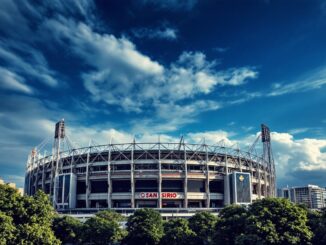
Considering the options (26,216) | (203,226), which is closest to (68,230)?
(26,216)

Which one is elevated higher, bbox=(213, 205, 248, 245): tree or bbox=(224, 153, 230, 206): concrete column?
bbox=(224, 153, 230, 206): concrete column

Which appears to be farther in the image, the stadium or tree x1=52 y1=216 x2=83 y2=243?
the stadium

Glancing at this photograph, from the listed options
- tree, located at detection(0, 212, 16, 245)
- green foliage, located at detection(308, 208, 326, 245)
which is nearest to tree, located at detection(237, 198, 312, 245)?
green foliage, located at detection(308, 208, 326, 245)

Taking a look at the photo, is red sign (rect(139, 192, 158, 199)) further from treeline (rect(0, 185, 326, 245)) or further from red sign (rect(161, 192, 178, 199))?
treeline (rect(0, 185, 326, 245))

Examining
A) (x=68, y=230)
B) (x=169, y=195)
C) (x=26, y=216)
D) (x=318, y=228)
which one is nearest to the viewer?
(x=26, y=216)

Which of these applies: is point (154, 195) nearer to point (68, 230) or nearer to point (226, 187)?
point (226, 187)

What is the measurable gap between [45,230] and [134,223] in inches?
922

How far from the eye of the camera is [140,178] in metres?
110

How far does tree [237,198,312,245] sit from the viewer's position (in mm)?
45969

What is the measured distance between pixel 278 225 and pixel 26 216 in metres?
37.1

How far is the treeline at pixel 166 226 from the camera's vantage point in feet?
141

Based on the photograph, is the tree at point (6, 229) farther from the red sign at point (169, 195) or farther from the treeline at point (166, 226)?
the red sign at point (169, 195)

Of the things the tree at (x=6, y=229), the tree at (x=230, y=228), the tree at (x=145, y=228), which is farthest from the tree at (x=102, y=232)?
the tree at (x=6, y=229)

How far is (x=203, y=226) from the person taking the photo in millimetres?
61812
